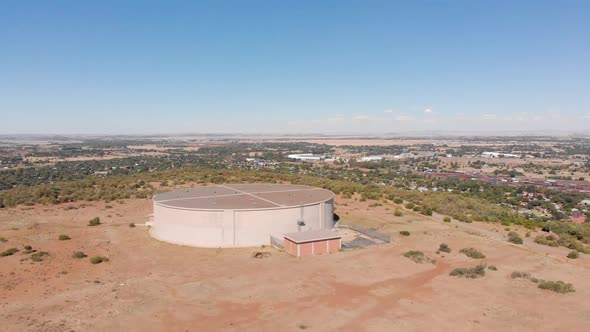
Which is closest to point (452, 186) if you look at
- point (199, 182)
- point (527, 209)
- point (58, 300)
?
point (527, 209)

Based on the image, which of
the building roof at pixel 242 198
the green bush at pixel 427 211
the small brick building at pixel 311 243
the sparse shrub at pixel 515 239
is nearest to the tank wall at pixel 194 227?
the building roof at pixel 242 198

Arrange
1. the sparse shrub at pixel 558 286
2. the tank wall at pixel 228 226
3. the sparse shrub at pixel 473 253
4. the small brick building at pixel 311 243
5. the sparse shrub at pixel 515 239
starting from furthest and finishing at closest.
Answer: the sparse shrub at pixel 515 239 < the tank wall at pixel 228 226 < the sparse shrub at pixel 473 253 < the small brick building at pixel 311 243 < the sparse shrub at pixel 558 286

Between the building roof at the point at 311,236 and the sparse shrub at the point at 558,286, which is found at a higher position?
the building roof at the point at 311,236

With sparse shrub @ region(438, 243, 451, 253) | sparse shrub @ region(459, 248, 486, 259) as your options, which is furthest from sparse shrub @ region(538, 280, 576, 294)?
sparse shrub @ region(438, 243, 451, 253)

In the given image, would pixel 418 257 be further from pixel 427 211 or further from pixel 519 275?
pixel 427 211

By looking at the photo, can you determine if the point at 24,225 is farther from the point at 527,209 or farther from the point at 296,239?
the point at 527,209

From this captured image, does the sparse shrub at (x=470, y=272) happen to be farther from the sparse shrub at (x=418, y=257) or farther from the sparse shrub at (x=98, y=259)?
the sparse shrub at (x=98, y=259)
